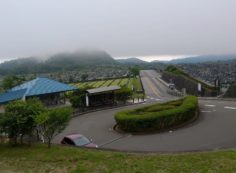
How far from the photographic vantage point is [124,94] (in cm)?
3831

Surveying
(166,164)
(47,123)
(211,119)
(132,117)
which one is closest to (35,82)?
(132,117)

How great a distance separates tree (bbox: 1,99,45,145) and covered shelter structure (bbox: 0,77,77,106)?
73.6 ft

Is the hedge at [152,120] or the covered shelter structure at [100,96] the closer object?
the hedge at [152,120]

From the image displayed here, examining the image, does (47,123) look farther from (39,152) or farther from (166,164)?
(166,164)

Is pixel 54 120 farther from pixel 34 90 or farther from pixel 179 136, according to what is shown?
pixel 34 90

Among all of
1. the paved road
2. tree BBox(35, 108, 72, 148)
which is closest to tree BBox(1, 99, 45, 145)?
tree BBox(35, 108, 72, 148)

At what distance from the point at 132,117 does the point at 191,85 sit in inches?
1151

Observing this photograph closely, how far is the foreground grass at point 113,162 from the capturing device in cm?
968

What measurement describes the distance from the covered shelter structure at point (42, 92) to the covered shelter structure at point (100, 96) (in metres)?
7.12

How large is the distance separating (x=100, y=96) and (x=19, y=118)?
21.8m

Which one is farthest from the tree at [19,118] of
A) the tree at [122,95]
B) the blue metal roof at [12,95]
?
the tree at [122,95]

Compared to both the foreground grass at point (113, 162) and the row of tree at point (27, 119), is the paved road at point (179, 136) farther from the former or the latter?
the row of tree at point (27, 119)

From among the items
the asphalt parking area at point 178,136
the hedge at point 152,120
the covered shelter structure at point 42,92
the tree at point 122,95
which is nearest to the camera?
the asphalt parking area at point 178,136

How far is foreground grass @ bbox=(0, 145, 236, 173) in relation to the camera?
968cm
